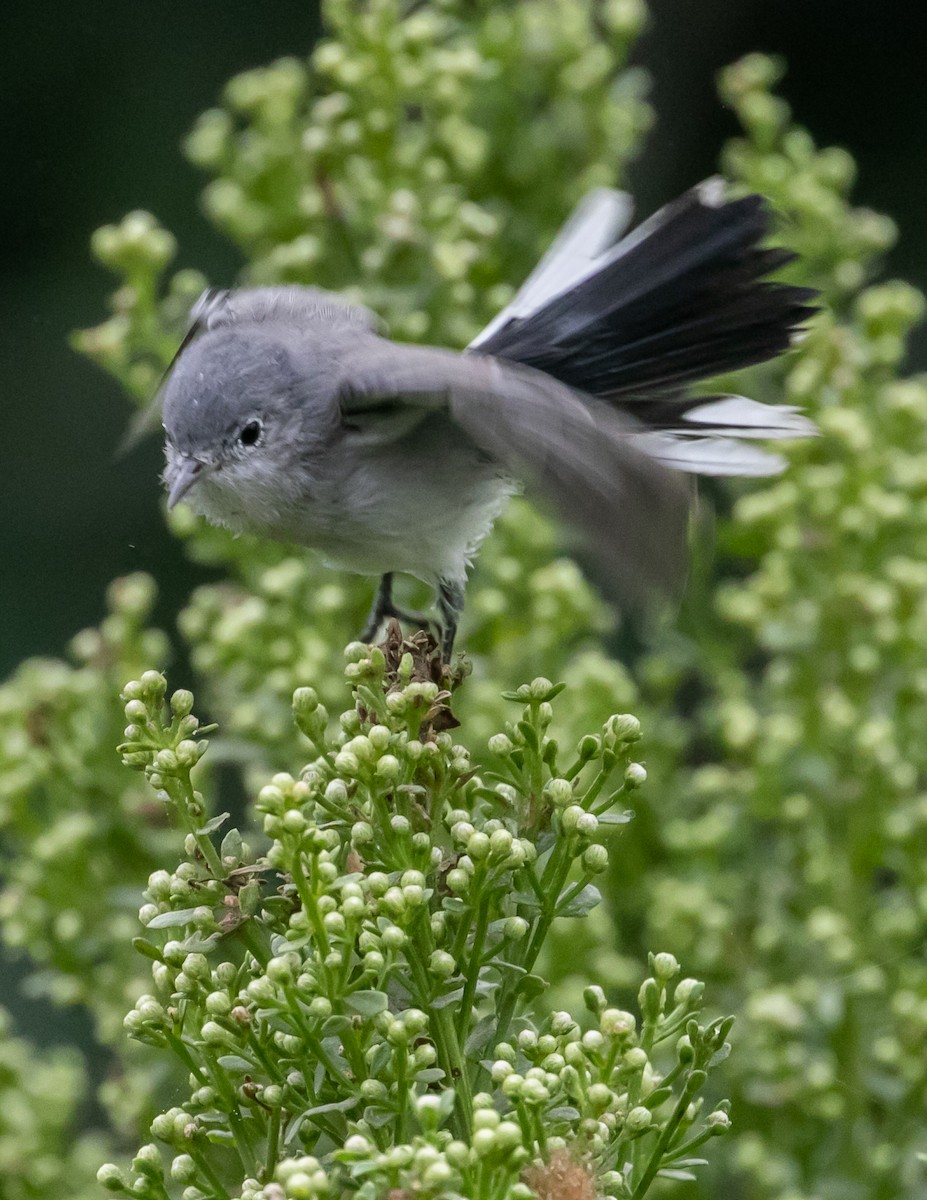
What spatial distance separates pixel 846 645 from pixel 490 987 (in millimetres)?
783

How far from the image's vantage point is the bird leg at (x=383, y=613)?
1.54 metres

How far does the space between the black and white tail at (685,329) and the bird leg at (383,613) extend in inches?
11.6

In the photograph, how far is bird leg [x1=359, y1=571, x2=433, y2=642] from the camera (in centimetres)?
154

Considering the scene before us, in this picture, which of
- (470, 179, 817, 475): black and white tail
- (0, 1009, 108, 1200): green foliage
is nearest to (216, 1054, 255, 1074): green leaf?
(470, 179, 817, 475): black and white tail

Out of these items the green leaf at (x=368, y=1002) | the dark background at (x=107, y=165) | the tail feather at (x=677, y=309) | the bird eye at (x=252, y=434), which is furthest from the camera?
the dark background at (x=107, y=165)

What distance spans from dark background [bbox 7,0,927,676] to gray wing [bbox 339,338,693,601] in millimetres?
1912

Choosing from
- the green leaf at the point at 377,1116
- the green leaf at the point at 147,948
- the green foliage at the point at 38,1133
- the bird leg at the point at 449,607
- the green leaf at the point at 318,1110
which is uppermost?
the bird leg at the point at 449,607

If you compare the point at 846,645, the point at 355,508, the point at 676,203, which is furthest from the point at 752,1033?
the point at 676,203

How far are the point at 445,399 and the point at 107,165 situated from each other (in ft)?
7.27

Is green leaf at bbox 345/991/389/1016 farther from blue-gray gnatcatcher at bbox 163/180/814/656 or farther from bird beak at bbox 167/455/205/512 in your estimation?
bird beak at bbox 167/455/205/512

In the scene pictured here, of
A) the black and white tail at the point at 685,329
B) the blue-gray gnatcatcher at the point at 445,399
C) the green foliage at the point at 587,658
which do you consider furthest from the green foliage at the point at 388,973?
the black and white tail at the point at 685,329

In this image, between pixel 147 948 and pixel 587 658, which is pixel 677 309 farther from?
pixel 147 948

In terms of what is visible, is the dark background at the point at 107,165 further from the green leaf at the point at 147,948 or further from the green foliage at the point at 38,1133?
the green leaf at the point at 147,948

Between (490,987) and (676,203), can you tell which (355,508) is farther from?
(490,987)
